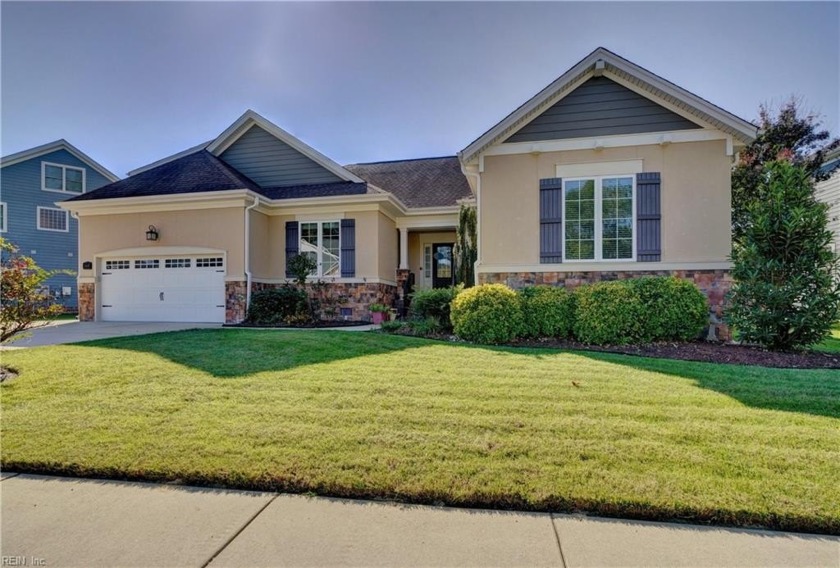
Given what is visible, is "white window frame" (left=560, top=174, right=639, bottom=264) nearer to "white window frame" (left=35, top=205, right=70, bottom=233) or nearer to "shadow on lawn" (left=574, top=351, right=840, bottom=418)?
"shadow on lawn" (left=574, top=351, right=840, bottom=418)

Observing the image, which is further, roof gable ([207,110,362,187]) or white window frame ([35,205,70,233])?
white window frame ([35,205,70,233])

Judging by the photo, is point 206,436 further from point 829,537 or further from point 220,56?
point 220,56

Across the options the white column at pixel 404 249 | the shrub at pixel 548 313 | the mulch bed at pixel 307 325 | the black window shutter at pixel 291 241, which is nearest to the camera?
the shrub at pixel 548 313

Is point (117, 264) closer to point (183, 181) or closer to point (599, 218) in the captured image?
point (183, 181)

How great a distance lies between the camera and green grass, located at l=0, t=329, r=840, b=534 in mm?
2701

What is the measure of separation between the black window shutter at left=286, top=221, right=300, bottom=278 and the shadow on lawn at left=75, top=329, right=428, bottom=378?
178 inches

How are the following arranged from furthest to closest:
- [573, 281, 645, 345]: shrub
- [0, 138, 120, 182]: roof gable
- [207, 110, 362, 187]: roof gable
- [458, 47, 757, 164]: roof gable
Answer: [0, 138, 120, 182]: roof gable
[207, 110, 362, 187]: roof gable
[458, 47, 757, 164]: roof gable
[573, 281, 645, 345]: shrub

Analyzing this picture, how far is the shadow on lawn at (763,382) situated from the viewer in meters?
4.32

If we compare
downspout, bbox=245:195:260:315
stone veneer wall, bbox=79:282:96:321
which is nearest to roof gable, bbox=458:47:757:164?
downspout, bbox=245:195:260:315

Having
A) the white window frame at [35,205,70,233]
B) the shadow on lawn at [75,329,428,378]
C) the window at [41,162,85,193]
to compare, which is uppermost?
the window at [41,162,85,193]

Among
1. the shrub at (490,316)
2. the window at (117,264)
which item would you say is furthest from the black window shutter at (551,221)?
the window at (117,264)

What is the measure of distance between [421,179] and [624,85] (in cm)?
830

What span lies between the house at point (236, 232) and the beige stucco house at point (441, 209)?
0.15 ft

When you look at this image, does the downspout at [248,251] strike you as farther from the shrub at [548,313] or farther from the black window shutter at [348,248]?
the shrub at [548,313]
